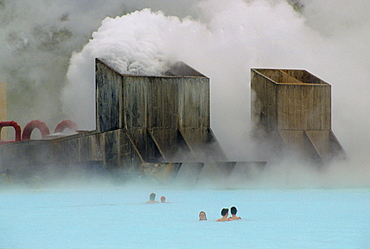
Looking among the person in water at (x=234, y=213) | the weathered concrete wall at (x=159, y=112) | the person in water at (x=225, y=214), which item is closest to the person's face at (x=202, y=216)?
the person in water at (x=225, y=214)

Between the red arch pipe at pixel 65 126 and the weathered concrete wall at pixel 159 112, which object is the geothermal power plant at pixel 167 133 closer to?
the weathered concrete wall at pixel 159 112

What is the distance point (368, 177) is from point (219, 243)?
18.3 m

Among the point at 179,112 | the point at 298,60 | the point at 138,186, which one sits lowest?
the point at 138,186

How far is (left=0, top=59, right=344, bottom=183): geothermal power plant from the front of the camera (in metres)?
30.4

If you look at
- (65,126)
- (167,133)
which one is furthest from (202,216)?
(65,126)

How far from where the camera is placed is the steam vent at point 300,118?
33.0 m

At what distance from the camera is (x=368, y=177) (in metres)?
32.7

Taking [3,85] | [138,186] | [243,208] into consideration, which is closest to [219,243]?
[243,208]

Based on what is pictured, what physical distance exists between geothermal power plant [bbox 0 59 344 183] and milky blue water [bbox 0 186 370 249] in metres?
1.87

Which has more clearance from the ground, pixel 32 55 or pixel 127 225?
pixel 32 55

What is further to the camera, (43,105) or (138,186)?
(43,105)

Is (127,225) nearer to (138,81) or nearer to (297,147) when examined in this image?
(138,81)

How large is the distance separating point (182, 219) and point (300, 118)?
14.5 metres

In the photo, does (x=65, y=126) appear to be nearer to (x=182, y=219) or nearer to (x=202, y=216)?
(x=182, y=219)
